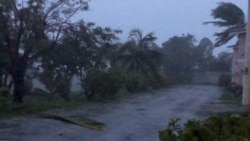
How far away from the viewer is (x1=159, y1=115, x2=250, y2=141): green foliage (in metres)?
9.40

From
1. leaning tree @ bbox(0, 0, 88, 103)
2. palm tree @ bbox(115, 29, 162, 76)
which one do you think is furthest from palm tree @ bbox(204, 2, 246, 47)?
leaning tree @ bbox(0, 0, 88, 103)

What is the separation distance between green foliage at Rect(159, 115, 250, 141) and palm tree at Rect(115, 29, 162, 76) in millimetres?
50561

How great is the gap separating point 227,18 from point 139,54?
9.10 m

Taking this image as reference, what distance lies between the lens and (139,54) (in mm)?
64688

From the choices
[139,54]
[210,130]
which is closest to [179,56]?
[139,54]

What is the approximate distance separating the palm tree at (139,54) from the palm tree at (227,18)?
710cm

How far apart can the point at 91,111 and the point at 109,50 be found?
9119 mm

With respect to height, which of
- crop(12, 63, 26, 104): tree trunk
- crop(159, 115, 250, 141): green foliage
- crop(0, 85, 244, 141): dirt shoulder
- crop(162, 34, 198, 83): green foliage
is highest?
crop(162, 34, 198, 83): green foliage

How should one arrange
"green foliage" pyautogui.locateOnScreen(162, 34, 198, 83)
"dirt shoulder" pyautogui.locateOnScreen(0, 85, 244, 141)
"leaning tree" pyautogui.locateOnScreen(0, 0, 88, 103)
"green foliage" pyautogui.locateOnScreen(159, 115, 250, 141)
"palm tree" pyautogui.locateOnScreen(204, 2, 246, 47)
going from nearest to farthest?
"green foliage" pyautogui.locateOnScreen(159, 115, 250, 141)
"dirt shoulder" pyautogui.locateOnScreen(0, 85, 244, 141)
"leaning tree" pyautogui.locateOnScreen(0, 0, 88, 103)
"palm tree" pyautogui.locateOnScreen(204, 2, 246, 47)
"green foliage" pyautogui.locateOnScreen(162, 34, 198, 83)

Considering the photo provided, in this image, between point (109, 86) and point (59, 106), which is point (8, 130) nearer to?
point (59, 106)

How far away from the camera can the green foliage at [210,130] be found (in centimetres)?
940

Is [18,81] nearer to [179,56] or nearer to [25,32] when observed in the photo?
[25,32]

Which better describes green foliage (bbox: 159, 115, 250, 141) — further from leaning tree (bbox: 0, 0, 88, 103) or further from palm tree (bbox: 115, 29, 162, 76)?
palm tree (bbox: 115, 29, 162, 76)

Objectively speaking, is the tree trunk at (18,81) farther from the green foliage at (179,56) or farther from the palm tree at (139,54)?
the green foliage at (179,56)
